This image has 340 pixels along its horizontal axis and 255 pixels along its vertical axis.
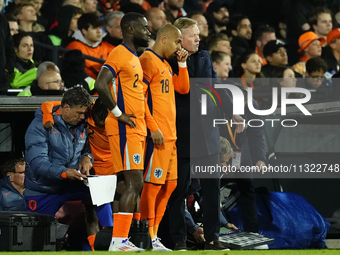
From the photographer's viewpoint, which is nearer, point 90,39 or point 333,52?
point 90,39

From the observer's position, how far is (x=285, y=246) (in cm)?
657

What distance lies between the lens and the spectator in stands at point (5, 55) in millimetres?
7441

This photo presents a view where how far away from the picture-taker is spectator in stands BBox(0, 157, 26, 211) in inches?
243

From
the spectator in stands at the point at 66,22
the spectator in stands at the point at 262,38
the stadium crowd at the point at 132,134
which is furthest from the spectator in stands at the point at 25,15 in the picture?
the spectator in stands at the point at 262,38

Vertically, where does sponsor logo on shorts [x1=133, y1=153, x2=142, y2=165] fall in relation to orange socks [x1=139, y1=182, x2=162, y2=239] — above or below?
above

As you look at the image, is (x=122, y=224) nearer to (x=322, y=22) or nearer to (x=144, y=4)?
(x=144, y=4)

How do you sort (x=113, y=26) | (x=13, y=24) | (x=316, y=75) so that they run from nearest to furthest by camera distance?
1. (x=13, y=24)
2. (x=316, y=75)
3. (x=113, y=26)

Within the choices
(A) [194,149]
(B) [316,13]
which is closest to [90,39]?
(A) [194,149]

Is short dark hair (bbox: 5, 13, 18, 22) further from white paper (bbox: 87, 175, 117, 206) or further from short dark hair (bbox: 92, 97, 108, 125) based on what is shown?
white paper (bbox: 87, 175, 117, 206)

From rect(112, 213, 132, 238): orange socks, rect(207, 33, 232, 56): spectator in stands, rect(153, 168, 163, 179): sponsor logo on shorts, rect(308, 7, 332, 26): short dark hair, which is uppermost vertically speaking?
rect(308, 7, 332, 26): short dark hair

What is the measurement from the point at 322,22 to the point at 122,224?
25.9 feet

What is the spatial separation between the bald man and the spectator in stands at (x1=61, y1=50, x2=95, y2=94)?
104 inches

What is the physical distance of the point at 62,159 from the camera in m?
5.73

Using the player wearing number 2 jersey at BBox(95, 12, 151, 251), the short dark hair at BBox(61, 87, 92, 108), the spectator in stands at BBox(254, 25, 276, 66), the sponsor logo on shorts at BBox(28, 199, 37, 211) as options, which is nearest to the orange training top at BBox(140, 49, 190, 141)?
the player wearing number 2 jersey at BBox(95, 12, 151, 251)
